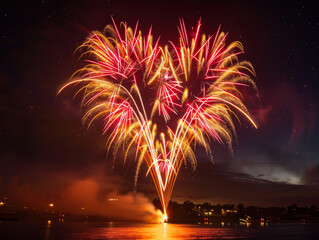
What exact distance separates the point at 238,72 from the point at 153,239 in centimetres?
1957

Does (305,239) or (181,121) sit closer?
(181,121)

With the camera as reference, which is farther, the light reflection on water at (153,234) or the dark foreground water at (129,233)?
the dark foreground water at (129,233)

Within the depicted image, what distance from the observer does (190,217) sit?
186m

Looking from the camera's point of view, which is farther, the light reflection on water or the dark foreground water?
the dark foreground water

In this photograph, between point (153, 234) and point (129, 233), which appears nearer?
point (153, 234)

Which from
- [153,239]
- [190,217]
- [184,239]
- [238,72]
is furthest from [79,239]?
[190,217]

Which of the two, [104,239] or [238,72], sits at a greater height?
[238,72]

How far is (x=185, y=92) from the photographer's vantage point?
37875mm

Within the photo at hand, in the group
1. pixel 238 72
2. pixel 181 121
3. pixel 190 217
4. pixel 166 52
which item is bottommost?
pixel 190 217

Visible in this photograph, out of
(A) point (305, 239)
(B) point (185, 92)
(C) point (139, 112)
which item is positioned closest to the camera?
(B) point (185, 92)

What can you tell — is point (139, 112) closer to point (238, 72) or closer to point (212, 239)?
point (238, 72)

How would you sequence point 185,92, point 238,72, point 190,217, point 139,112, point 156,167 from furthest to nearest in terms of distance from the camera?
1. point 190,217
2. point 156,167
3. point 139,112
4. point 185,92
5. point 238,72

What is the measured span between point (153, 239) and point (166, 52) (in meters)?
19.8

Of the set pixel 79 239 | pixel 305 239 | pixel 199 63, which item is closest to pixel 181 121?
pixel 199 63
